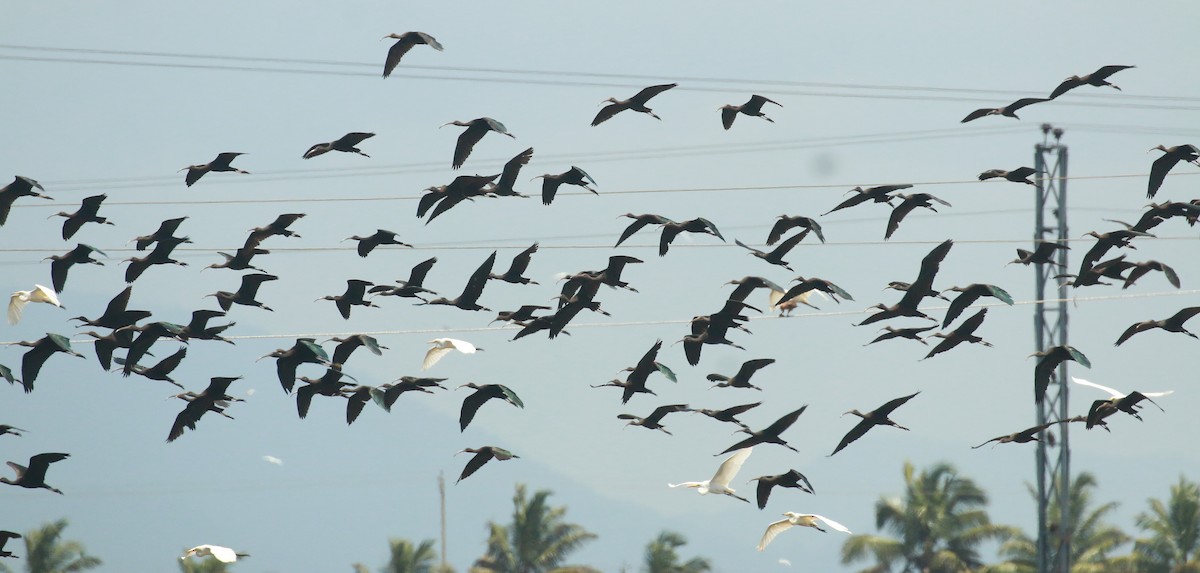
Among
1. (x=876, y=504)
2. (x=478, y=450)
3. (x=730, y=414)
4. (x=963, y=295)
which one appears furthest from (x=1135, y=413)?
(x=876, y=504)

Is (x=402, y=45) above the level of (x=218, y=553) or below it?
above

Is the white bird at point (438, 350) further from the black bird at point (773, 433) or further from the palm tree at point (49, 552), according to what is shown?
the palm tree at point (49, 552)

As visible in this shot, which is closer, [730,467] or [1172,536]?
[730,467]

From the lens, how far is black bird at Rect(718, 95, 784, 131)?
22297mm

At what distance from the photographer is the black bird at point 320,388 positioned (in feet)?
71.9

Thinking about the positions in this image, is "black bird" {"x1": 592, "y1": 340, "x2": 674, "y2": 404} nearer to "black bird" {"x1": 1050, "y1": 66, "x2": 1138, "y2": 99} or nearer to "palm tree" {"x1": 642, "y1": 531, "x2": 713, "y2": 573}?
"black bird" {"x1": 1050, "y1": 66, "x2": 1138, "y2": 99}

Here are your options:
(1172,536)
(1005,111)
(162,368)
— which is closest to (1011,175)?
(1005,111)

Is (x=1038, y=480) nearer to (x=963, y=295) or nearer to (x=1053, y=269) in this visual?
(x=1053, y=269)

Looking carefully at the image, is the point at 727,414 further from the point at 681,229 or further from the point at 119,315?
the point at 119,315

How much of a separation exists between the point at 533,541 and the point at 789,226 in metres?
41.3

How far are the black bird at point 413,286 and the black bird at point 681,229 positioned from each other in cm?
315

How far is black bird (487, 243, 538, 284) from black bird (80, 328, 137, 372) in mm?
4722

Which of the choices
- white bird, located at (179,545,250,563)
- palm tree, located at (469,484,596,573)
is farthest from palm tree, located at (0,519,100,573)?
white bird, located at (179,545,250,563)

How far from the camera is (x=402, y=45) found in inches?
843
